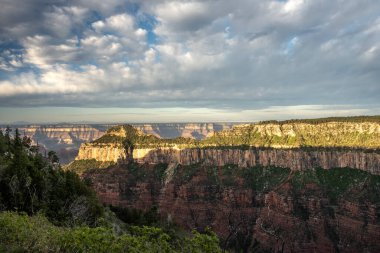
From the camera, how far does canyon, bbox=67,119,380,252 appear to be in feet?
419

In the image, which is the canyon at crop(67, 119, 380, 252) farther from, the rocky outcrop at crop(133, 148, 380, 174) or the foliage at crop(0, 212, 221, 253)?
the foliage at crop(0, 212, 221, 253)

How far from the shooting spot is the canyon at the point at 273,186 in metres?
128

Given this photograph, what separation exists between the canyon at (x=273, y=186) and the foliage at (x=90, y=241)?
271 ft

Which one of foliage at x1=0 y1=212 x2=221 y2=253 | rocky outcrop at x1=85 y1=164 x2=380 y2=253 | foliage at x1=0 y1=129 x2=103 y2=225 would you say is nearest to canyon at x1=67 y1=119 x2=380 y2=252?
rocky outcrop at x1=85 y1=164 x2=380 y2=253

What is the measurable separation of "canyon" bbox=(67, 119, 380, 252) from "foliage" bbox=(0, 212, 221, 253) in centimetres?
8256

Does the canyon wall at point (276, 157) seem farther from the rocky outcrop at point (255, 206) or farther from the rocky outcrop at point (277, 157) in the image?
the rocky outcrop at point (255, 206)

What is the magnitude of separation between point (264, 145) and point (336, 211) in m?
56.0

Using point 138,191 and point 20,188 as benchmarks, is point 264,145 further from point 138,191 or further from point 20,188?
point 20,188

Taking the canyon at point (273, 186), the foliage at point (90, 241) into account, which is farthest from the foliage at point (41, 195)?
the canyon at point (273, 186)

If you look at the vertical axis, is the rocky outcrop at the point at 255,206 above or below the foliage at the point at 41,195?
below

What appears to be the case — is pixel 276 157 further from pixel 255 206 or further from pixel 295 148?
pixel 255 206

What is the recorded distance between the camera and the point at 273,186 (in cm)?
15462

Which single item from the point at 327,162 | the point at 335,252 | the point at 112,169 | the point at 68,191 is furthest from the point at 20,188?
the point at 112,169

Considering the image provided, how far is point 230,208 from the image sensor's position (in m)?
156
